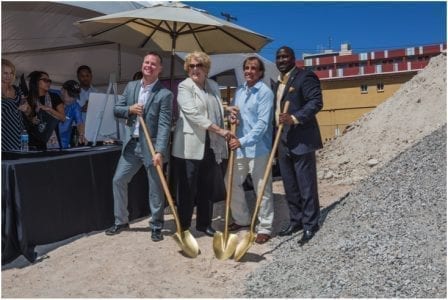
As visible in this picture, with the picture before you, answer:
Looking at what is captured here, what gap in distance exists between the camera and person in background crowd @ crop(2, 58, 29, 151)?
15.3 feet

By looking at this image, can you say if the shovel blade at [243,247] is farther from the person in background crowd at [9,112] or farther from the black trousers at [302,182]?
the person in background crowd at [9,112]

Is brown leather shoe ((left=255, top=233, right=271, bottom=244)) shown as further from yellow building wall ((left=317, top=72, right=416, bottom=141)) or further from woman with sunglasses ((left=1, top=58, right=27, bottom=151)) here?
yellow building wall ((left=317, top=72, right=416, bottom=141))

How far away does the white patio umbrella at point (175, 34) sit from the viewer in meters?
5.81

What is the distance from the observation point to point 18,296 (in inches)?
139

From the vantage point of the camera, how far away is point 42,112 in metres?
5.70

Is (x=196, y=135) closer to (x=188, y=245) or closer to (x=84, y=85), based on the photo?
(x=188, y=245)

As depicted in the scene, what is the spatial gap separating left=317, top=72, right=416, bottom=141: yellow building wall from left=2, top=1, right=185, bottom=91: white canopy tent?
2814cm

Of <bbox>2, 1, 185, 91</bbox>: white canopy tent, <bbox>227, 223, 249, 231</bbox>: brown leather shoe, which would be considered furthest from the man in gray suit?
<bbox>2, 1, 185, 91</bbox>: white canopy tent

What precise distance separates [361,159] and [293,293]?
24.1 feet

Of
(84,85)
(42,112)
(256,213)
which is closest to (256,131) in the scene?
(256,213)

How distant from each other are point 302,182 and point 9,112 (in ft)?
9.58

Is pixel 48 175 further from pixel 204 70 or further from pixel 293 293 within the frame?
pixel 293 293

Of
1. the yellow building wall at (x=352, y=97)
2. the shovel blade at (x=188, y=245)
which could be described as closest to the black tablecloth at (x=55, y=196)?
the shovel blade at (x=188, y=245)

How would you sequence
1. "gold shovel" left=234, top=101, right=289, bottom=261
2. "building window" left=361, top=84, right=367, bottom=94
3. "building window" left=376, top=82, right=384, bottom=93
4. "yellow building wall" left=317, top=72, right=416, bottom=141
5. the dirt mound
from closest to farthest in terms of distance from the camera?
"gold shovel" left=234, top=101, right=289, bottom=261
the dirt mound
"yellow building wall" left=317, top=72, right=416, bottom=141
"building window" left=376, top=82, right=384, bottom=93
"building window" left=361, top=84, right=367, bottom=94
